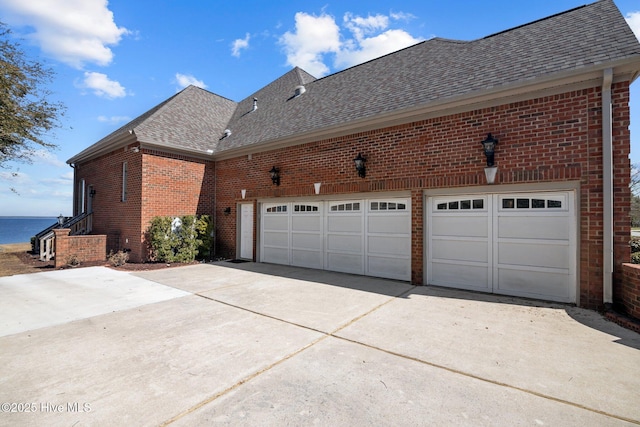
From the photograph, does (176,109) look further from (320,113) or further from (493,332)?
(493,332)

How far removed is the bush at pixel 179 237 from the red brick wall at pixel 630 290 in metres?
11.1

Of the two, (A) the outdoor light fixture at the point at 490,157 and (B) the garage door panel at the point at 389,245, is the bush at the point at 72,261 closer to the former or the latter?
(B) the garage door panel at the point at 389,245

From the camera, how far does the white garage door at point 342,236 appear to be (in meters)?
7.50

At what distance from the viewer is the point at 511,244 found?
597 cm

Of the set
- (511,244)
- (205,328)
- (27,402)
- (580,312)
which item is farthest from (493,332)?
(27,402)

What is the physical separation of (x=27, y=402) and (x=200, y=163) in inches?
394

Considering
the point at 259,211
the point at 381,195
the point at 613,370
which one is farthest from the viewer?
the point at 259,211

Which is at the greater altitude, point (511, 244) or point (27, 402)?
point (511, 244)

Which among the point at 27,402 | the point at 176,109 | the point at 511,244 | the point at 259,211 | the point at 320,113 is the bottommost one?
the point at 27,402

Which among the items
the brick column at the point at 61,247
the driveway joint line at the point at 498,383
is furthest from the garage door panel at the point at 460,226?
the brick column at the point at 61,247

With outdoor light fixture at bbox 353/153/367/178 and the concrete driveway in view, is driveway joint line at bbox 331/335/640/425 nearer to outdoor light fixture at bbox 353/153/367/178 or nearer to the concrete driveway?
the concrete driveway

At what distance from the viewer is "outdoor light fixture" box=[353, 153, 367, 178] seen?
7707 mm

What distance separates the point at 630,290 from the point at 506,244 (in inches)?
72.8

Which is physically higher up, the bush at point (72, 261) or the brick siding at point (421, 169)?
the brick siding at point (421, 169)
